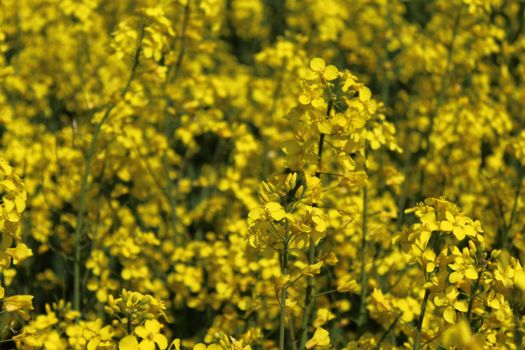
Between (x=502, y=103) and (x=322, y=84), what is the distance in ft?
12.0

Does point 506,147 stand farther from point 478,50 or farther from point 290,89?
point 290,89

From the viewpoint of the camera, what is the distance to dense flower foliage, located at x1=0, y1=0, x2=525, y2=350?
2.54m

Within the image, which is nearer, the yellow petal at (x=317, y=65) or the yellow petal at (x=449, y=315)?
the yellow petal at (x=449, y=315)

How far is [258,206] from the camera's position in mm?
2516

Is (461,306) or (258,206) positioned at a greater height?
(258,206)

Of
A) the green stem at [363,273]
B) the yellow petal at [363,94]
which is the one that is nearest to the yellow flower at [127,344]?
the yellow petal at [363,94]

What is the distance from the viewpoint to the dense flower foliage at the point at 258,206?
254 centimetres

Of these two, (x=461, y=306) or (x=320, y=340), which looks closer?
(x=461, y=306)

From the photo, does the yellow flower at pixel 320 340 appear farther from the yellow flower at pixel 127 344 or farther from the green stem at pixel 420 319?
the yellow flower at pixel 127 344

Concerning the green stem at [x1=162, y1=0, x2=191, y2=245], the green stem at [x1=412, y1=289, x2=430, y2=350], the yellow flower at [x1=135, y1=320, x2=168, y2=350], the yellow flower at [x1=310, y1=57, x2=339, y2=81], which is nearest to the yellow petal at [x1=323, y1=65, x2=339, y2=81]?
the yellow flower at [x1=310, y1=57, x2=339, y2=81]

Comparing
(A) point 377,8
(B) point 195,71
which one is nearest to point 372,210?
(B) point 195,71

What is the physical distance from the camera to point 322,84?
8.99 feet

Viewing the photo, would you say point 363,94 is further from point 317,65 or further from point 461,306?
point 461,306

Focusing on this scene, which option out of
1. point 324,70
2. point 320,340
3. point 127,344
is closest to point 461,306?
point 320,340
